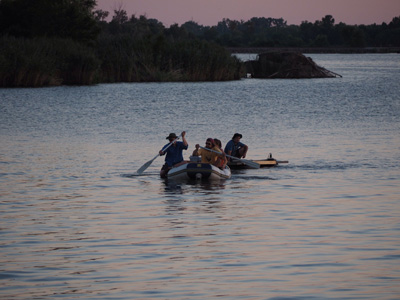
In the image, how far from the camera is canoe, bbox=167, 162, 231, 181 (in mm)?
21250

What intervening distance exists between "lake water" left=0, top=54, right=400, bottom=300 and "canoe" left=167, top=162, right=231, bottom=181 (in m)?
0.28

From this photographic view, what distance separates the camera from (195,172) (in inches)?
839

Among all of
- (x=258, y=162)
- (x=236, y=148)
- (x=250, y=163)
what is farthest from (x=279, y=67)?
(x=250, y=163)

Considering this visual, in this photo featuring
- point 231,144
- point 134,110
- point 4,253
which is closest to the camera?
point 4,253

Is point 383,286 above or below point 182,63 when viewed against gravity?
below

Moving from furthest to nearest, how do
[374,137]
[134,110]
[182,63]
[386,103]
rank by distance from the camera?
1. [182,63]
2. [386,103]
3. [134,110]
4. [374,137]

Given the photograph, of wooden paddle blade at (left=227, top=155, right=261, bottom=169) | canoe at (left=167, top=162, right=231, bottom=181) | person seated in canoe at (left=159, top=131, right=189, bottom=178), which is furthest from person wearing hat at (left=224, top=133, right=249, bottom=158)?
canoe at (left=167, top=162, right=231, bottom=181)

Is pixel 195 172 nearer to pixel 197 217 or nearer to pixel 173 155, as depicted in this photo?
pixel 173 155

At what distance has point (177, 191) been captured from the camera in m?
20.2

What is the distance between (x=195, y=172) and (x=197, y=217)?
4.84 metres

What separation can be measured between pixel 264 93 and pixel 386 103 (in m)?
12.4

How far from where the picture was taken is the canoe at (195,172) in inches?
837

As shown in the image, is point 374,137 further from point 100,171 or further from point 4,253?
point 4,253

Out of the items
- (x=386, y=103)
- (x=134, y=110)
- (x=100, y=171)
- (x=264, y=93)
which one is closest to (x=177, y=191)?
(x=100, y=171)
